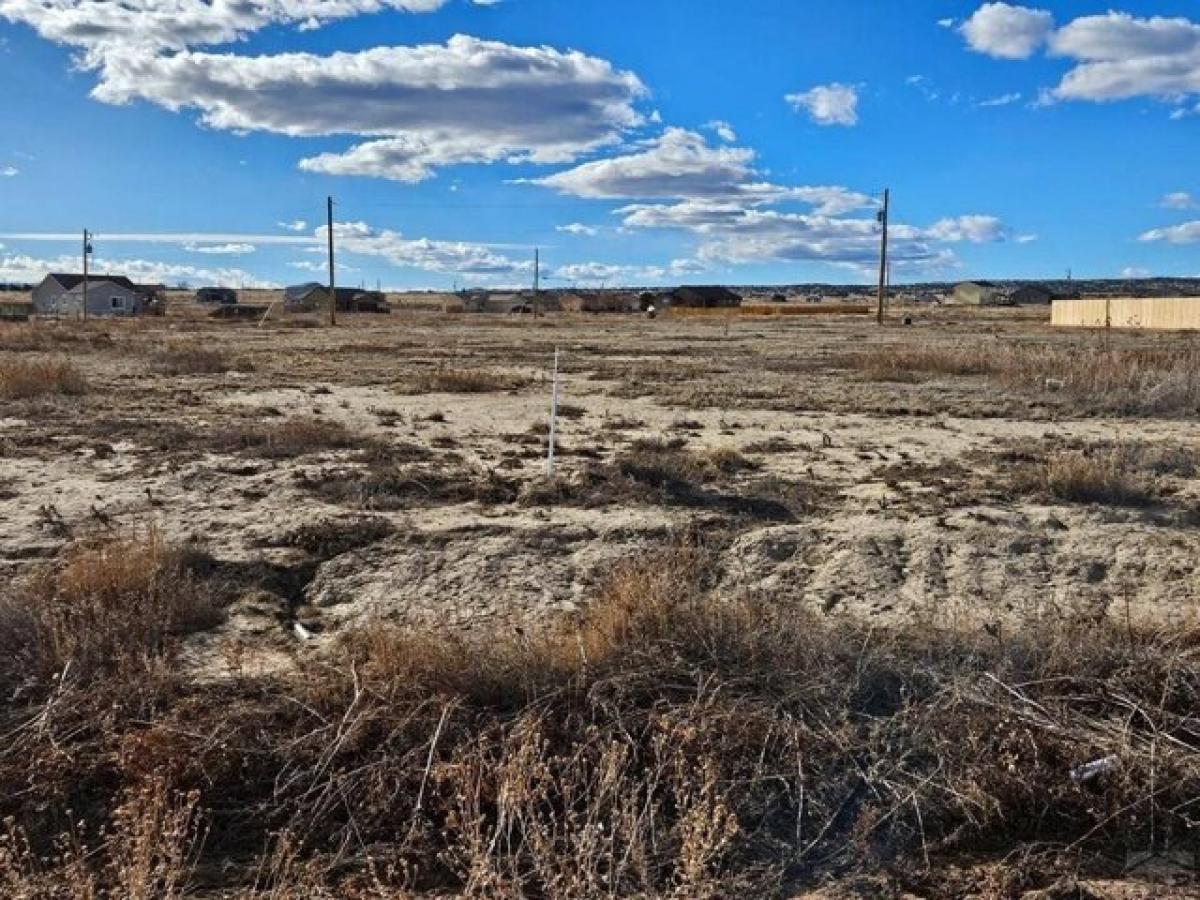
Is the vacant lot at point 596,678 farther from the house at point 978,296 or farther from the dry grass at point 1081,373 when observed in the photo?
the house at point 978,296

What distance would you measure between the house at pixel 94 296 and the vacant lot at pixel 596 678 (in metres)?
95.4

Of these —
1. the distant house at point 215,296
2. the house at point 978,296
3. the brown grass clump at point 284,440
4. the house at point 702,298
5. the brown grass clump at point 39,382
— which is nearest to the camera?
the brown grass clump at point 284,440

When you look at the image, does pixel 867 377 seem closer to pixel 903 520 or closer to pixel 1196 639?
pixel 903 520

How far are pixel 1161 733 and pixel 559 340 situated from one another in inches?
1534

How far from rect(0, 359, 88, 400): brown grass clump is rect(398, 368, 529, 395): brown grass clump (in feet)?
19.4

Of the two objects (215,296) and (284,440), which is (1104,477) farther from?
(215,296)

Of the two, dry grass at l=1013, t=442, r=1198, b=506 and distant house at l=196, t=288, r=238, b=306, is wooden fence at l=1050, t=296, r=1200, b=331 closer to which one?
dry grass at l=1013, t=442, r=1198, b=506

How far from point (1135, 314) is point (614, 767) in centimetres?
6675

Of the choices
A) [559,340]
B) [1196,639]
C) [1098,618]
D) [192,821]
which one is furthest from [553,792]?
[559,340]

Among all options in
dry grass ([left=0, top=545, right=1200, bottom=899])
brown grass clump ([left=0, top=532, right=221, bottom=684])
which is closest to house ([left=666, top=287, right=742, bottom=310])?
brown grass clump ([left=0, top=532, right=221, bottom=684])

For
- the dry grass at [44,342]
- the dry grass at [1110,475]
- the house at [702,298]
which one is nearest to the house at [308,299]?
the house at [702,298]

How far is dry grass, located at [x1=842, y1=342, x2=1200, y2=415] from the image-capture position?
648 inches

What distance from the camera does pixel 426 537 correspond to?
7984mm

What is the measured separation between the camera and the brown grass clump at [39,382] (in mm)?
17422
